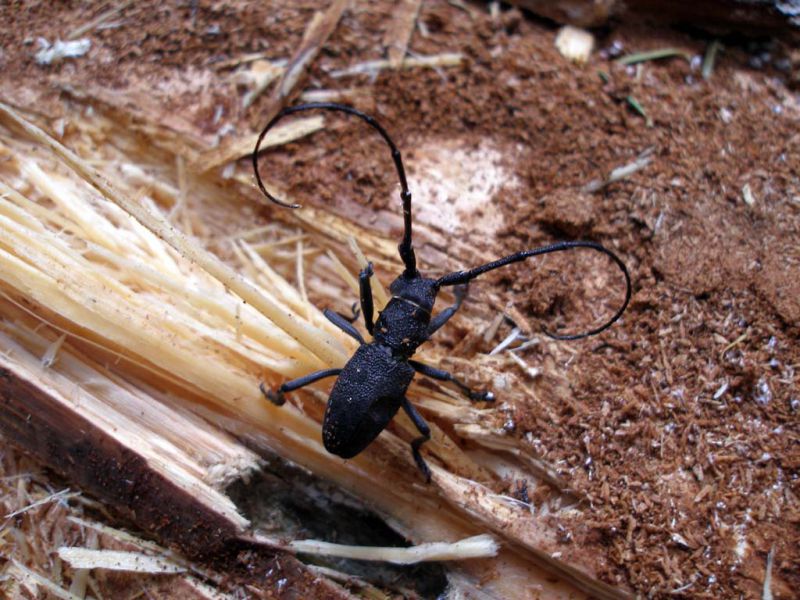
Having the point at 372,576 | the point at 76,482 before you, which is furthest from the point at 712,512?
the point at 76,482

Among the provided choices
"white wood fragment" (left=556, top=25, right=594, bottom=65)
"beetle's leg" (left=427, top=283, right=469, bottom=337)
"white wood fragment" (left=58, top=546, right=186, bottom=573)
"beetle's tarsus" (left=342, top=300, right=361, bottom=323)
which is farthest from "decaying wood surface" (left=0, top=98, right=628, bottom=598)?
"white wood fragment" (left=556, top=25, right=594, bottom=65)

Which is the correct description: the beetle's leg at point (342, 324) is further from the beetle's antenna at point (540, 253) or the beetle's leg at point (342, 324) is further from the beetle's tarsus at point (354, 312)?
the beetle's antenna at point (540, 253)

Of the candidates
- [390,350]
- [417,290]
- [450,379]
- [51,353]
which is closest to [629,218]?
[417,290]

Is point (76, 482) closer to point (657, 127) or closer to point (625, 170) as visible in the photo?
point (625, 170)

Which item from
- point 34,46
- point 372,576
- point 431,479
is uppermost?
point 34,46

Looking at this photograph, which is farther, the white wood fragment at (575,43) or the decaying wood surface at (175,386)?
the white wood fragment at (575,43)

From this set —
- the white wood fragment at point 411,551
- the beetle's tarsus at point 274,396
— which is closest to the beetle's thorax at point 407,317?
the beetle's tarsus at point 274,396

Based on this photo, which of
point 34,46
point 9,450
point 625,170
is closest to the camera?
point 9,450
